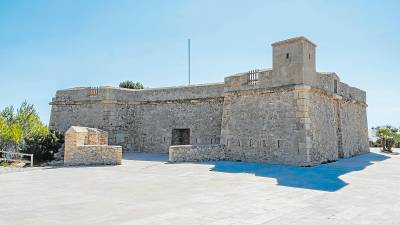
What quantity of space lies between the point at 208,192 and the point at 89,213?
2.97 metres

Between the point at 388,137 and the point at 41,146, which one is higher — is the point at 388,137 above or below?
above

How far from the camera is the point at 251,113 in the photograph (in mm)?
14758

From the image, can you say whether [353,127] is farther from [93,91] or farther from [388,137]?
[93,91]

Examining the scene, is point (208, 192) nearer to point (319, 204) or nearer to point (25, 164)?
point (319, 204)

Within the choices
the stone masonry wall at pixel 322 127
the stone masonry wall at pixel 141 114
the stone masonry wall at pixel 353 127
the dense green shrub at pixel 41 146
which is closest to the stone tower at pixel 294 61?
the stone masonry wall at pixel 322 127

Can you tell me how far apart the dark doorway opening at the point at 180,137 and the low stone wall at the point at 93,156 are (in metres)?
5.64

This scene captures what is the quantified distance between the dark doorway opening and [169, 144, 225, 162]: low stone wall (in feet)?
15.4

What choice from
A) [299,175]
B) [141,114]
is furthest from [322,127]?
[141,114]

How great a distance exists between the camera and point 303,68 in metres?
13.1

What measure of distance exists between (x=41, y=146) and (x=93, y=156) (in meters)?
5.16

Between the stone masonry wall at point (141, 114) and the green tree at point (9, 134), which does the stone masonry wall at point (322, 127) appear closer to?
the stone masonry wall at point (141, 114)

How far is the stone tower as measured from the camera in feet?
43.0

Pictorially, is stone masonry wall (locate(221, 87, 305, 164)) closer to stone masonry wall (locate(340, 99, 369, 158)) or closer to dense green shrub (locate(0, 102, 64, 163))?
stone masonry wall (locate(340, 99, 369, 158))

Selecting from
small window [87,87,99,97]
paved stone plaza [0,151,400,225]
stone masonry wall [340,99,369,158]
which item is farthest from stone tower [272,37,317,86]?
small window [87,87,99,97]
